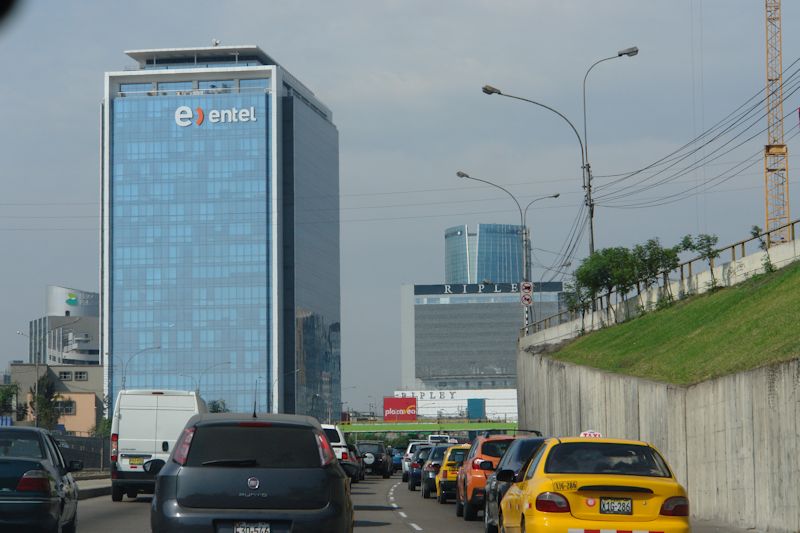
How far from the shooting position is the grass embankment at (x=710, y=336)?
27.9 m

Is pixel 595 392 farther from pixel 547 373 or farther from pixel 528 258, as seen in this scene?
pixel 528 258

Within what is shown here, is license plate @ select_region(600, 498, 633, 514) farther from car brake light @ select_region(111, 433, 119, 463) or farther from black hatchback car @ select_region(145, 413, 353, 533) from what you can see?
car brake light @ select_region(111, 433, 119, 463)

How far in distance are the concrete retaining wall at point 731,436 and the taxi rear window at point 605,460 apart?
517 cm

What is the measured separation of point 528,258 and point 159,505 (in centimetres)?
4932

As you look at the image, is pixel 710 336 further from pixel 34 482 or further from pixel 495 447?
pixel 34 482

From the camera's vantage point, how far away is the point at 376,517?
25156 millimetres

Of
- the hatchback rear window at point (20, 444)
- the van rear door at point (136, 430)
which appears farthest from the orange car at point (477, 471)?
the hatchback rear window at point (20, 444)

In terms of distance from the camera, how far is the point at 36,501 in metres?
15.5

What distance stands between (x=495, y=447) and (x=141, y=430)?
9.08 m

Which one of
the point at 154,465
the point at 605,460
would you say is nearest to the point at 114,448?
the point at 154,465

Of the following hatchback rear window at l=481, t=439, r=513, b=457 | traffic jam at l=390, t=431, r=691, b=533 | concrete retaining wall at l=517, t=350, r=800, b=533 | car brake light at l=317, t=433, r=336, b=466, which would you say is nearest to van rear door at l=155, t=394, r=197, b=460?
hatchback rear window at l=481, t=439, r=513, b=457

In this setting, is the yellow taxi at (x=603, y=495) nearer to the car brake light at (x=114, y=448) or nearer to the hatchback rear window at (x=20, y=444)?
the hatchback rear window at (x=20, y=444)

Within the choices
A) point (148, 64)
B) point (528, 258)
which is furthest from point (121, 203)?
point (528, 258)

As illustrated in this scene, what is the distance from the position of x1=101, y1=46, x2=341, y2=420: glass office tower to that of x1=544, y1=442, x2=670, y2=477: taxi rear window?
168638 millimetres
